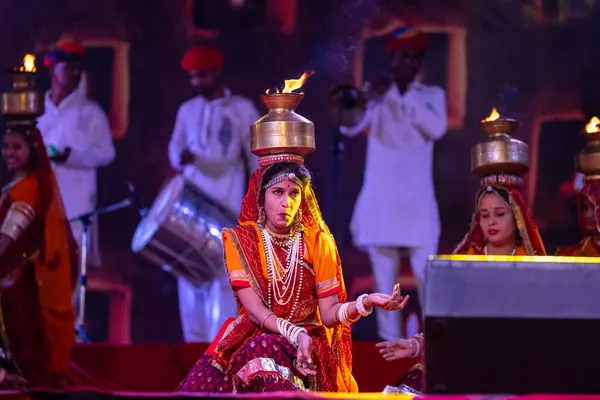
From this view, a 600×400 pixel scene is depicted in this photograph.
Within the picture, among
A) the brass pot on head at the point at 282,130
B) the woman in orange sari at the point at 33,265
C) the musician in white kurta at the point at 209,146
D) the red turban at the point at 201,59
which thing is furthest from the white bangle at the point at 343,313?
the red turban at the point at 201,59

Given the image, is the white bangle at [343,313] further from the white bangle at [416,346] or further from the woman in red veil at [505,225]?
the woman in red veil at [505,225]

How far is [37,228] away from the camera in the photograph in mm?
5754

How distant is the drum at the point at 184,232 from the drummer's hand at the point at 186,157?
0.37ft

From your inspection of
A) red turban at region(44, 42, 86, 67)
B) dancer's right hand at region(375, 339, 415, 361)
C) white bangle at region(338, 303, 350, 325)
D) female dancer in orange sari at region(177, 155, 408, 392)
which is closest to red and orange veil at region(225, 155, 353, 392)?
female dancer in orange sari at region(177, 155, 408, 392)

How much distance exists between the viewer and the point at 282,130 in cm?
387

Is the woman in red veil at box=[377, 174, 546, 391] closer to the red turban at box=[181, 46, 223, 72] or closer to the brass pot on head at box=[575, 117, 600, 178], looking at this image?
the brass pot on head at box=[575, 117, 600, 178]

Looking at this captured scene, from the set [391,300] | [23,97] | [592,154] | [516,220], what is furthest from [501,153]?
[23,97]

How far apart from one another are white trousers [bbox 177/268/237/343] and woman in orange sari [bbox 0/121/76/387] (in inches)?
29.7

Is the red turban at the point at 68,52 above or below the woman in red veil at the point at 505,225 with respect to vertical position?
above

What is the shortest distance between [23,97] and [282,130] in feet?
7.73

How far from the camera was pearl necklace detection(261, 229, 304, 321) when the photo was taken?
12.6 ft

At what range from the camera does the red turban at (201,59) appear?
21.0 ft

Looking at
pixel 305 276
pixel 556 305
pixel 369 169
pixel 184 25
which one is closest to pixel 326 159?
pixel 369 169

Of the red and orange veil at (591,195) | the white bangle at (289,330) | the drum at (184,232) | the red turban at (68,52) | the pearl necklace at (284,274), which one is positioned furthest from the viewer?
the red turban at (68,52)
